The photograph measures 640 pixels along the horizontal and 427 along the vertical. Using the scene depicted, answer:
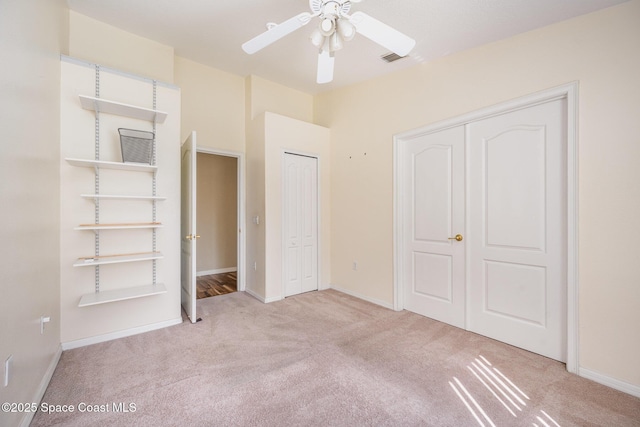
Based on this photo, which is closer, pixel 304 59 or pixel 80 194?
pixel 80 194

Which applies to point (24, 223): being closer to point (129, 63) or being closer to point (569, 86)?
point (129, 63)

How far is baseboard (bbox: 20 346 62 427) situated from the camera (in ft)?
4.95

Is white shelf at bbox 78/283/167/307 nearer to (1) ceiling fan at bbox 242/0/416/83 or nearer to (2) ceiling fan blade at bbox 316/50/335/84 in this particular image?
(1) ceiling fan at bbox 242/0/416/83

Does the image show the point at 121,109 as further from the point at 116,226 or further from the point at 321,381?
the point at 321,381

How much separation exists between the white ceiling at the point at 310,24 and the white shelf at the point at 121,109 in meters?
0.91

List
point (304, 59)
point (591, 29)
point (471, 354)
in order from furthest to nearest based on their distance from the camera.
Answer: point (304, 59) → point (471, 354) → point (591, 29)

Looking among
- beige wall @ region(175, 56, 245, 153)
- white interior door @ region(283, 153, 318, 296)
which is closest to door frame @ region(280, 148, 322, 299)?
white interior door @ region(283, 153, 318, 296)

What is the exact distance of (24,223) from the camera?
5.08ft

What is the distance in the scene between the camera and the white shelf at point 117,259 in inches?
91.4

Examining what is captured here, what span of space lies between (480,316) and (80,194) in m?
3.86

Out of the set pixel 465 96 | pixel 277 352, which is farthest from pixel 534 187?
pixel 277 352

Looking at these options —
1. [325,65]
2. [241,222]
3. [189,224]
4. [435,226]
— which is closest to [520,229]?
[435,226]

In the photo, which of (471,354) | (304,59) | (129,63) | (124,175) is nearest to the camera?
(471,354)

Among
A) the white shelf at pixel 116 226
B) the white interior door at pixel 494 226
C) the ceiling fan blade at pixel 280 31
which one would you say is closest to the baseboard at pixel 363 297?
the white interior door at pixel 494 226
